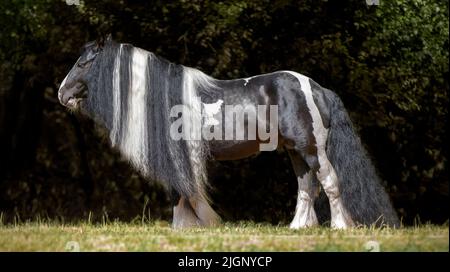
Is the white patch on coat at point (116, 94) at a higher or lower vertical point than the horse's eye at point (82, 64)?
lower

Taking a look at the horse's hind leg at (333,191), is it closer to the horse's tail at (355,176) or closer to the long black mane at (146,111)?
the horse's tail at (355,176)

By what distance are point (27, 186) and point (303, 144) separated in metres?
7.66

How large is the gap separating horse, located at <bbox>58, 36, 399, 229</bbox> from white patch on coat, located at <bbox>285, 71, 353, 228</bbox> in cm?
1

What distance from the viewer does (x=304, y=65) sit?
40.3ft

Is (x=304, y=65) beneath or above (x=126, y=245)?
above

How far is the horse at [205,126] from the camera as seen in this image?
868 centimetres

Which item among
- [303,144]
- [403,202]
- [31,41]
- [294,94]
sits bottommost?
[403,202]

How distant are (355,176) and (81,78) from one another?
3.12m

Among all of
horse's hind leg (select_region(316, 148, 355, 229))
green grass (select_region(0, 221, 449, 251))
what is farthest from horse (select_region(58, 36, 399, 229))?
green grass (select_region(0, 221, 449, 251))

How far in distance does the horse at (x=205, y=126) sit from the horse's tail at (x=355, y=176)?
0.01 metres

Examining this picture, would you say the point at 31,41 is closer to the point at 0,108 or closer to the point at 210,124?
the point at 0,108

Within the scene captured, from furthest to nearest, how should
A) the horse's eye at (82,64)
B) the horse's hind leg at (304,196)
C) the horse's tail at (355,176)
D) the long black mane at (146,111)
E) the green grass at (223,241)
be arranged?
the horse's eye at (82,64)
the horse's hind leg at (304,196)
the horse's tail at (355,176)
the long black mane at (146,111)
the green grass at (223,241)

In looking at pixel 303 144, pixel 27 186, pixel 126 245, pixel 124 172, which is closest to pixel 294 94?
pixel 303 144

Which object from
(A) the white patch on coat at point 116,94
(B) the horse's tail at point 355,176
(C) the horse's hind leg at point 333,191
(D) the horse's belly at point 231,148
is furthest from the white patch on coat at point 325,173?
(A) the white patch on coat at point 116,94
